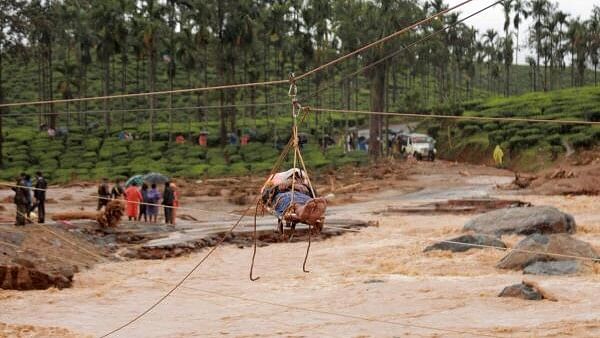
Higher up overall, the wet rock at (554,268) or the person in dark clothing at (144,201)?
the person in dark clothing at (144,201)

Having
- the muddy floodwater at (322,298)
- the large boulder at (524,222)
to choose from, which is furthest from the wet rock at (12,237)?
the large boulder at (524,222)

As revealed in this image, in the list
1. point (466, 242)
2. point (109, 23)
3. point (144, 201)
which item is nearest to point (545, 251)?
point (466, 242)

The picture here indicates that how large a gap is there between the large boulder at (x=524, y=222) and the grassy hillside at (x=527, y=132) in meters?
22.0

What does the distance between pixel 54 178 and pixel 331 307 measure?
29.8m

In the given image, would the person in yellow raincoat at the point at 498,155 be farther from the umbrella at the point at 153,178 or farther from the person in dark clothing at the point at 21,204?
the person in dark clothing at the point at 21,204

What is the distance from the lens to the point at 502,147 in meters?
51.1

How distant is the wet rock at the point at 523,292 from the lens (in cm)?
1619

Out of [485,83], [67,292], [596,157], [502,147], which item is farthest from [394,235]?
[485,83]

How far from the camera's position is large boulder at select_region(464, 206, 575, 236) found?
24.5m

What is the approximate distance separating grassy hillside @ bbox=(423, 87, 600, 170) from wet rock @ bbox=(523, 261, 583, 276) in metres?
28.7

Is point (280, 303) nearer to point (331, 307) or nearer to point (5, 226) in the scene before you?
point (331, 307)

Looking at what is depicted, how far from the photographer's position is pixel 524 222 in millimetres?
24797

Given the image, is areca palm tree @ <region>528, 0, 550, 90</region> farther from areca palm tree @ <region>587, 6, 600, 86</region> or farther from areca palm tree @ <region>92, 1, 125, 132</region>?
areca palm tree @ <region>92, 1, 125, 132</region>

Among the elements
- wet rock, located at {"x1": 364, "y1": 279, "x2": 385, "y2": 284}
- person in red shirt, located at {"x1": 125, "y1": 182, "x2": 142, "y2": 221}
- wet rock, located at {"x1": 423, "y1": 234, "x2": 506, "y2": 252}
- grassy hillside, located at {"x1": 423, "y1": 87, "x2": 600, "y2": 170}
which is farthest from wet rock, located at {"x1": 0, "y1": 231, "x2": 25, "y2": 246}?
grassy hillside, located at {"x1": 423, "y1": 87, "x2": 600, "y2": 170}
